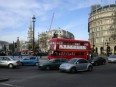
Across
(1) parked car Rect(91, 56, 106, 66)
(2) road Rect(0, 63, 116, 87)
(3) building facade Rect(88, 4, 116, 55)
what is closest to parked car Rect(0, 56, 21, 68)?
(2) road Rect(0, 63, 116, 87)

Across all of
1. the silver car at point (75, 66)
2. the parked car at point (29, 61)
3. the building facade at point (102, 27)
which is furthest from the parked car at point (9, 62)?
the building facade at point (102, 27)

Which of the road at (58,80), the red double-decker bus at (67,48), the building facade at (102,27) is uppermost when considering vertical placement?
the building facade at (102,27)

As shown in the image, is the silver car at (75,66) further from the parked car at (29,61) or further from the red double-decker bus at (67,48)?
the red double-decker bus at (67,48)

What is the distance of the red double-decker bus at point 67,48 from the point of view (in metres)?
44.7

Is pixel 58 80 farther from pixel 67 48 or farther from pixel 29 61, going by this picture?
pixel 67 48

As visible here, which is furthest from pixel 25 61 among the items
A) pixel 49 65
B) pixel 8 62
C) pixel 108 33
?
pixel 108 33

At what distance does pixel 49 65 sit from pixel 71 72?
4806 mm

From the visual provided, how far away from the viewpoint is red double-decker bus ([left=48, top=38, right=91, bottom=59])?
1758 inches

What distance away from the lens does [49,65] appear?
31.9 metres

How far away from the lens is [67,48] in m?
45.8

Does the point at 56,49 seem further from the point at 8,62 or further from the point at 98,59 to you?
the point at 8,62

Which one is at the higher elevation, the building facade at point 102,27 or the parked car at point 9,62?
the building facade at point 102,27

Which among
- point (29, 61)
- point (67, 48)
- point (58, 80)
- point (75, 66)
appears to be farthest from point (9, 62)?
point (58, 80)

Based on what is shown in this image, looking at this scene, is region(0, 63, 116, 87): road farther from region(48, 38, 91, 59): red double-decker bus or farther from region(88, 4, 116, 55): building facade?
region(88, 4, 116, 55): building facade
